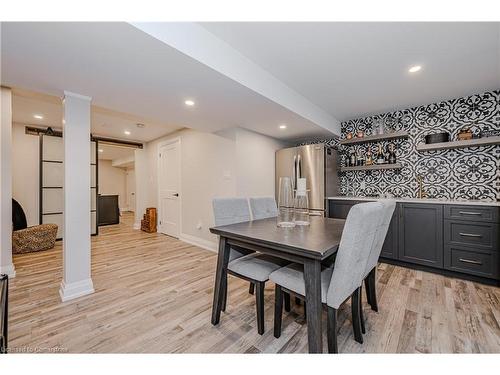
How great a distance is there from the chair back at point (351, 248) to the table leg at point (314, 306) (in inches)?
3.7

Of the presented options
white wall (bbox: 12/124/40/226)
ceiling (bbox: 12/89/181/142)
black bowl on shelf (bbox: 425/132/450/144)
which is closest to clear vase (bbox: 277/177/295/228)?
black bowl on shelf (bbox: 425/132/450/144)

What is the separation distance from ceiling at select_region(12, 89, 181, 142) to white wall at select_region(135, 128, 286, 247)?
1.98ft

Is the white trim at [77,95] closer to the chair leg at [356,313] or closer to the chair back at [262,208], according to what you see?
the chair back at [262,208]

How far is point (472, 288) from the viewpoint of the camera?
7.35 ft

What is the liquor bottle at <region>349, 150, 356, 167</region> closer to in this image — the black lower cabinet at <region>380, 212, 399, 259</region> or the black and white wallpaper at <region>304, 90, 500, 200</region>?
the black and white wallpaper at <region>304, 90, 500, 200</region>

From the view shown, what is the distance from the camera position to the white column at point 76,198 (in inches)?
80.3

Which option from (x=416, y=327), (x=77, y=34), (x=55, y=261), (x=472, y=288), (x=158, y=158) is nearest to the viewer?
(x=77, y=34)

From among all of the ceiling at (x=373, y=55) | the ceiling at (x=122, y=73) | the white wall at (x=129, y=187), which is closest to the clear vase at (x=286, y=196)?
the ceiling at (x=122, y=73)

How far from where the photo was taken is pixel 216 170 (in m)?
3.55

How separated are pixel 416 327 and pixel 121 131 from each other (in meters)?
5.38

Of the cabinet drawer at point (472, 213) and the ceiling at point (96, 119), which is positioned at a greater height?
the ceiling at point (96, 119)

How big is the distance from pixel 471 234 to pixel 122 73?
3857 mm
